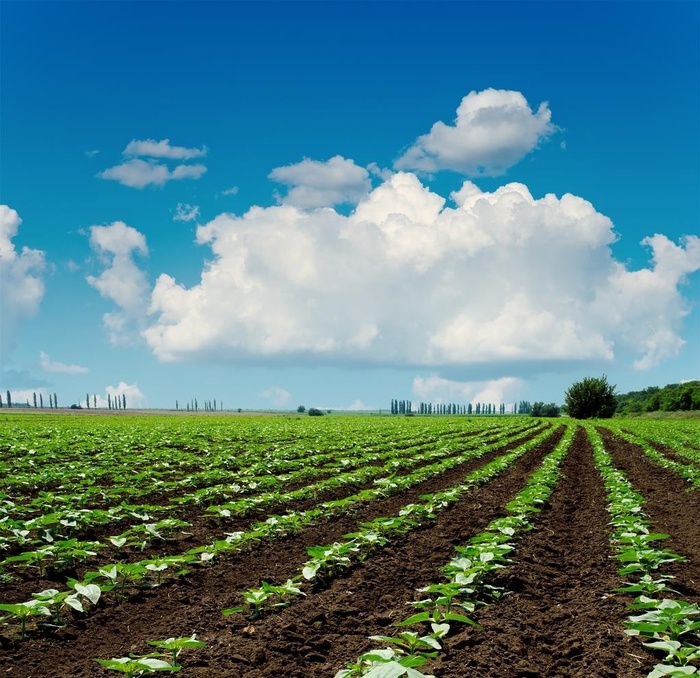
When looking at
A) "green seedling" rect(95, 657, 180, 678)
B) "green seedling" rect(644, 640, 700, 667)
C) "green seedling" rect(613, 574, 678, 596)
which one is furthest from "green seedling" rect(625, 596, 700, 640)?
"green seedling" rect(95, 657, 180, 678)

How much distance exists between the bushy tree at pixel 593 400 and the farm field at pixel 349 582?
95.6 m

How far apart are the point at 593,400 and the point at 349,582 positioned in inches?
4206

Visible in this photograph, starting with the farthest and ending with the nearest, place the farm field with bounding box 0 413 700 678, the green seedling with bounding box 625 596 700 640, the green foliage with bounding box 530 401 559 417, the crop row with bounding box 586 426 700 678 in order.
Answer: the green foliage with bounding box 530 401 559 417 → the farm field with bounding box 0 413 700 678 → the green seedling with bounding box 625 596 700 640 → the crop row with bounding box 586 426 700 678

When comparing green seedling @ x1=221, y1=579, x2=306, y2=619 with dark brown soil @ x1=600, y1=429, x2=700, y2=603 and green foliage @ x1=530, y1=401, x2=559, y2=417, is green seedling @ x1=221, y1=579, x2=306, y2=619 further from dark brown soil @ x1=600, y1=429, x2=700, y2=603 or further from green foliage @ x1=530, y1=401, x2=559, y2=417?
green foliage @ x1=530, y1=401, x2=559, y2=417

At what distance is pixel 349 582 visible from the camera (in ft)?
24.0

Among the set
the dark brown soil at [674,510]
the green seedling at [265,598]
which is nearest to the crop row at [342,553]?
the green seedling at [265,598]

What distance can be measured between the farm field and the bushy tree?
95.6 m

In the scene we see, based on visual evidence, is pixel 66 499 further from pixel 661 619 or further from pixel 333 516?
pixel 661 619

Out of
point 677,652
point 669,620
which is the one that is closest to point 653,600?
point 669,620

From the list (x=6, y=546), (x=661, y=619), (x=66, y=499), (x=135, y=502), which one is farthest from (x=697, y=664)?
(x=135, y=502)

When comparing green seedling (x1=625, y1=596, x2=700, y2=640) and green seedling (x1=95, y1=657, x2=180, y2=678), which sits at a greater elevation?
green seedling (x1=95, y1=657, x2=180, y2=678)

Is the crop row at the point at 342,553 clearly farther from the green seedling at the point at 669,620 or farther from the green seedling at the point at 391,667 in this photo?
the green seedling at the point at 669,620

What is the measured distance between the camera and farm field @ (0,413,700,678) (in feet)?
16.7

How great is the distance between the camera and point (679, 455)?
2688 cm
